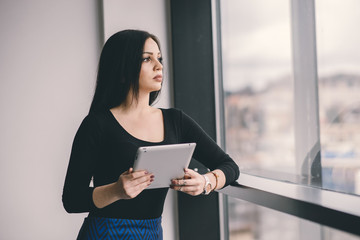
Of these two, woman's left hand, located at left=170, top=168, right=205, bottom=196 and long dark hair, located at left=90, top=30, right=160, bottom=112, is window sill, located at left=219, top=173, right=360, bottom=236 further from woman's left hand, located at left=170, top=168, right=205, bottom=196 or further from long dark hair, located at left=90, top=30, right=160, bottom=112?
long dark hair, located at left=90, top=30, right=160, bottom=112

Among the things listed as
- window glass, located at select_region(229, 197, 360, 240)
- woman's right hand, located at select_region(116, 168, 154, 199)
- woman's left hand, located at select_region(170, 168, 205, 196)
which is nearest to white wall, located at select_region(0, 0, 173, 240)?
window glass, located at select_region(229, 197, 360, 240)

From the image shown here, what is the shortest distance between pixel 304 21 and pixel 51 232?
1896 millimetres

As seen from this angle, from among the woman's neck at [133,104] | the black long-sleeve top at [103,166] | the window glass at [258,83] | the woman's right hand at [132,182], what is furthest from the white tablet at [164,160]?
the window glass at [258,83]

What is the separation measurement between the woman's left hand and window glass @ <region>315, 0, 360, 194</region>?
57 cm

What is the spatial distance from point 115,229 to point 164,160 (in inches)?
13.4

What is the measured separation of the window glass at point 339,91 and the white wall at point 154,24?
993 mm

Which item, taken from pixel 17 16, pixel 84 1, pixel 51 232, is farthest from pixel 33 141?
pixel 84 1

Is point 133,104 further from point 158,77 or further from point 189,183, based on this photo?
point 189,183

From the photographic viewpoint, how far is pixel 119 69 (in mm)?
1415

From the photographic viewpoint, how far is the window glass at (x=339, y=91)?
137 cm

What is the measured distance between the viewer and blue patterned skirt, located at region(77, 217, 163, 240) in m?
1.30

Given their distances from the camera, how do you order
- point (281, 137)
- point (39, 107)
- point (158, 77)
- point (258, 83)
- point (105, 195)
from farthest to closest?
point (39, 107) < point (258, 83) < point (281, 137) < point (158, 77) < point (105, 195)

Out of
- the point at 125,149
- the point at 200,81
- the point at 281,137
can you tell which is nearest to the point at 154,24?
the point at 200,81

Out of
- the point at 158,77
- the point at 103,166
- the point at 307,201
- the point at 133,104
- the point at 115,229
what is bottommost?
the point at 115,229
